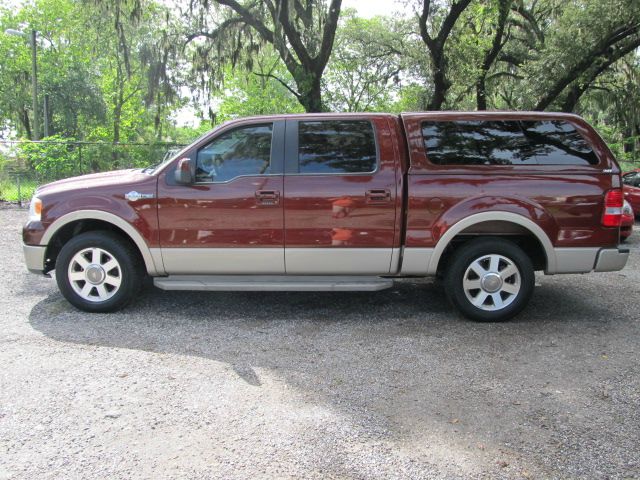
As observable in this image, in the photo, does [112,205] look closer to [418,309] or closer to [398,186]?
[398,186]

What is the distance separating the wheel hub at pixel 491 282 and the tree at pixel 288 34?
10.5 metres

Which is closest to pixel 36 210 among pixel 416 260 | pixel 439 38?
pixel 416 260

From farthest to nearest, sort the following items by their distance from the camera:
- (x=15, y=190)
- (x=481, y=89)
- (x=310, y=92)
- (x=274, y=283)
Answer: (x=481, y=89)
(x=310, y=92)
(x=15, y=190)
(x=274, y=283)

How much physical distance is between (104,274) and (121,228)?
1.60 feet

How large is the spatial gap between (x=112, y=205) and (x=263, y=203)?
4.74ft

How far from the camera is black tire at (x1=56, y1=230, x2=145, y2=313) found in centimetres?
515

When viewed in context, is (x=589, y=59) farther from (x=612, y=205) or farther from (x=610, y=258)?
(x=610, y=258)

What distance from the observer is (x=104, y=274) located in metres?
5.20

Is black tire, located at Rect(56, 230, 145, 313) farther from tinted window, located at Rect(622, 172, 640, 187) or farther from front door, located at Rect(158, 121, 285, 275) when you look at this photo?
tinted window, located at Rect(622, 172, 640, 187)

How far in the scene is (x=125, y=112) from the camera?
129ft

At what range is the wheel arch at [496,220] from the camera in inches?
194

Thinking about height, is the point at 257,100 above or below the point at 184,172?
above

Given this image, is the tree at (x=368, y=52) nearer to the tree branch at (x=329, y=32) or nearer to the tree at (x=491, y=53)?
the tree at (x=491, y=53)

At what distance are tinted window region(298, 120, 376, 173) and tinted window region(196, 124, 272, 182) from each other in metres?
0.35
